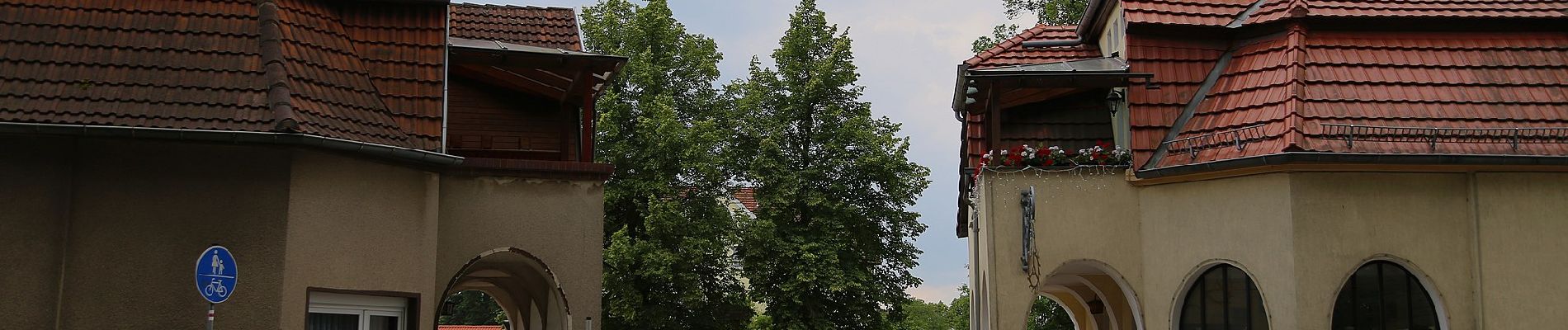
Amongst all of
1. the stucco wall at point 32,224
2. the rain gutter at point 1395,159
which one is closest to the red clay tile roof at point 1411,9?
the rain gutter at point 1395,159

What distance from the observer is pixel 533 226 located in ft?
53.7

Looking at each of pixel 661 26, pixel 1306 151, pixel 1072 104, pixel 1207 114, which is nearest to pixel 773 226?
pixel 661 26

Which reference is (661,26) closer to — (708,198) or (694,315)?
(708,198)

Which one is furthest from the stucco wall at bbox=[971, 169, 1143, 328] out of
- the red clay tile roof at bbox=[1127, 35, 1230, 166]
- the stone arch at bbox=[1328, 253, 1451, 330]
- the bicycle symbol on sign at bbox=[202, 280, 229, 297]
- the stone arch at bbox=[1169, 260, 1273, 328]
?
the bicycle symbol on sign at bbox=[202, 280, 229, 297]

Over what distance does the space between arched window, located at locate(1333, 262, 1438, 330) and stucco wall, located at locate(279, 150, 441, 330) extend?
30.4 ft

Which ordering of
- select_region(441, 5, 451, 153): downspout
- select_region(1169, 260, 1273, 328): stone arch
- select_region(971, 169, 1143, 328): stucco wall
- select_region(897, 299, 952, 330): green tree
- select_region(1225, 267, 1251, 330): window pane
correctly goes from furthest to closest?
select_region(897, 299, 952, 330): green tree
select_region(971, 169, 1143, 328): stucco wall
select_region(1225, 267, 1251, 330): window pane
select_region(1169, 260, 1273, 328): stone arch
select_region(441, 5, 451, 153): downspout

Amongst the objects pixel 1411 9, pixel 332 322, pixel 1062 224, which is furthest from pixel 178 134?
pixel 1411 9

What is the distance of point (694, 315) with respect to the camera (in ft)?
100

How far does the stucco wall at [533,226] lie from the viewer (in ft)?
52.6

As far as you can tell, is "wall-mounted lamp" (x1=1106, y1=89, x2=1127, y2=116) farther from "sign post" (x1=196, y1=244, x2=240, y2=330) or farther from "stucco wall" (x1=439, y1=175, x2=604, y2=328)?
"sign post" (x1=196, y1=244, x2=240, y2=330)

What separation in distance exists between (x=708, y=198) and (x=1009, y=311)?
14761 millimetres

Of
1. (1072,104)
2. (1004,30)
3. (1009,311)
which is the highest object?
(1004,30)

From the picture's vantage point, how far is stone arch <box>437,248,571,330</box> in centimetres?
1630

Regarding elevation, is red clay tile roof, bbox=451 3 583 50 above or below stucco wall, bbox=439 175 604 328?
above
